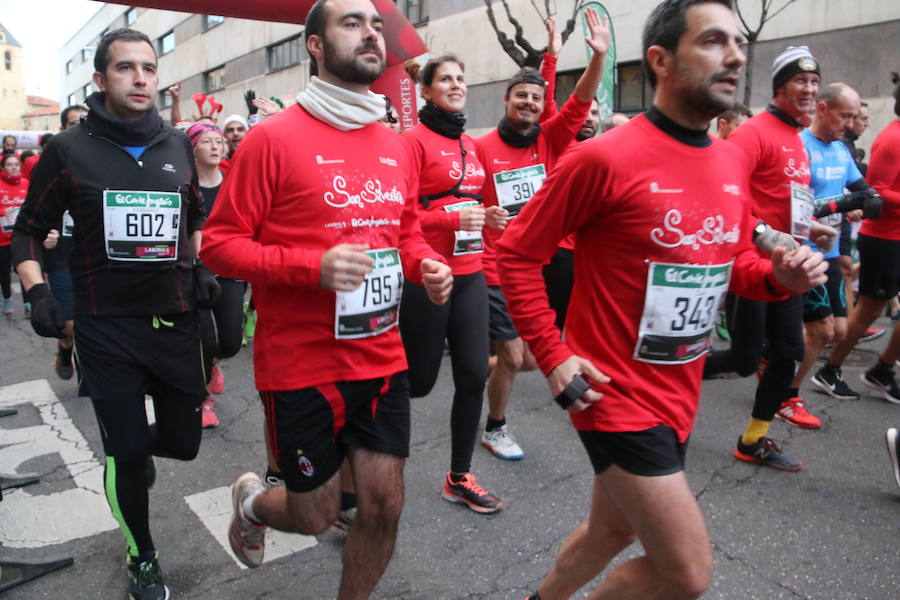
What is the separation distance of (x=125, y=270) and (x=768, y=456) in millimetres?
3347

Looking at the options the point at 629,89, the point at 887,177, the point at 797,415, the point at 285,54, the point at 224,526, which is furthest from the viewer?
the point at 285,54

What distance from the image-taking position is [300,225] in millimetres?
2303

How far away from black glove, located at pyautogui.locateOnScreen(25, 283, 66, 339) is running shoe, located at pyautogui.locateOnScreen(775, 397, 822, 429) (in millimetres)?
4053

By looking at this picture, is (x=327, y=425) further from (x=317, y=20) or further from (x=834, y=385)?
(x=834, y=385)

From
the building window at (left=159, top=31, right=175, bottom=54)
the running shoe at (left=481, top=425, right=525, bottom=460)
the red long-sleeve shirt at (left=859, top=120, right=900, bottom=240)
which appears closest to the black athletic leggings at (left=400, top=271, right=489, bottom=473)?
the running shoe at (left=481, top=425, right=525, bottom=460)

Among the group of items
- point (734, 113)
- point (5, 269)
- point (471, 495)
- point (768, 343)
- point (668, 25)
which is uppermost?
point (734, 113)

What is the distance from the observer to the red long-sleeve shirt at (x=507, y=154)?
4.13m

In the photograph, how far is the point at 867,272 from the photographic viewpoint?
16.9ft

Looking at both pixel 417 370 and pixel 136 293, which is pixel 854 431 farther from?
pixel 136 293

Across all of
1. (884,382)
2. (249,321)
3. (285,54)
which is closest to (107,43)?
(249,321)

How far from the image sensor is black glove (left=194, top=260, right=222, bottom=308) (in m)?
2.97

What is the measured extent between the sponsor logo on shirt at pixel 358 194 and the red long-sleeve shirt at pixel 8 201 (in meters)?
7.74

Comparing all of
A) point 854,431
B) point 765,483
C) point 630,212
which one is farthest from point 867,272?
point 630,212

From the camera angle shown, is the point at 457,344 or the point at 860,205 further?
the point at 860,205
